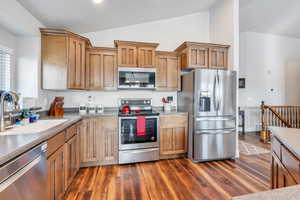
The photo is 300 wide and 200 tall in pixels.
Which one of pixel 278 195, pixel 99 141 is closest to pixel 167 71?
pixel 99 141

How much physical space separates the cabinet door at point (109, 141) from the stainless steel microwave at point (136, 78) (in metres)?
0.75

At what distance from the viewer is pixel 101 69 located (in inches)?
121

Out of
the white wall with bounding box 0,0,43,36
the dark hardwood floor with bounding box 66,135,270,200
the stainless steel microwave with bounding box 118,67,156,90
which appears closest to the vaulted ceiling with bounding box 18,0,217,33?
the white wall with bounding box 0,0,43,36

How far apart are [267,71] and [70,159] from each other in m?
6.53

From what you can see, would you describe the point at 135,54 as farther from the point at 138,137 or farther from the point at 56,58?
the point at 138,137

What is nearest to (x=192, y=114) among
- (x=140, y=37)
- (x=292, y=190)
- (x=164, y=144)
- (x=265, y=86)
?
(x=164, y=144)

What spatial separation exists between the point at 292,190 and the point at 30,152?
1567 millimetres

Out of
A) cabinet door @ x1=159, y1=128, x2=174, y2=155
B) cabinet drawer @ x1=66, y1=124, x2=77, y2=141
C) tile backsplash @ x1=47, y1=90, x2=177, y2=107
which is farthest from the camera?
tile backsplash @ x1=47, y1=90, x2=177, y2=107

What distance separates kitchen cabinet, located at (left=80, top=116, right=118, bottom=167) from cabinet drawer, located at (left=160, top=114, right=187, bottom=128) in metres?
0.91

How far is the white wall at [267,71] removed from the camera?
5340 mm

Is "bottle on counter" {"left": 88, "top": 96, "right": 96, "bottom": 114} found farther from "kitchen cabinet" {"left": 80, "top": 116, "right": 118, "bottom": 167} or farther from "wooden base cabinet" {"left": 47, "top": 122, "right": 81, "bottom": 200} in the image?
"wooden base cabinet" {"left": 47, "top": 122, "right": 81, "bottom": 200}

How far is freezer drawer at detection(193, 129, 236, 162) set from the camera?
295 cm

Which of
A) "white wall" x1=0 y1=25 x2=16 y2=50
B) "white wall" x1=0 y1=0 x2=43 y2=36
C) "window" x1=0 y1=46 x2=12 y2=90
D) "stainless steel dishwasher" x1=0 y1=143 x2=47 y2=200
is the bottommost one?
"stainless steel dishwasher" x1=0 y1=143 x2=47 y2=200

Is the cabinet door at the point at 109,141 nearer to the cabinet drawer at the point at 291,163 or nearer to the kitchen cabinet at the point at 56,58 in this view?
the kitchen cabinet at the point at 56,58
